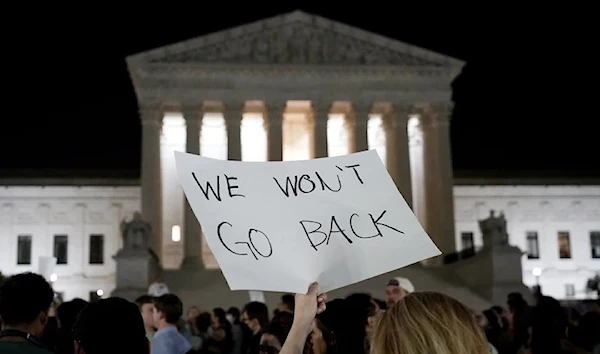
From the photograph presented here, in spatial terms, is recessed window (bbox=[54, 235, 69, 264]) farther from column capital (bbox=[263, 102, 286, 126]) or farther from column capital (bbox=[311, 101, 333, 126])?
column capital (bbox=[311, 101, 333, 126])

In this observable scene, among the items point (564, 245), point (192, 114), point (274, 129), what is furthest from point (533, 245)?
point (192, 114)

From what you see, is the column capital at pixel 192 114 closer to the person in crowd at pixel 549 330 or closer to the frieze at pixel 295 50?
the frieze at pixel 295 50

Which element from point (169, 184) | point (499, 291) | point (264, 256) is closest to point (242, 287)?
point (264, 256)

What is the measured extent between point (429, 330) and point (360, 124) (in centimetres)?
4752

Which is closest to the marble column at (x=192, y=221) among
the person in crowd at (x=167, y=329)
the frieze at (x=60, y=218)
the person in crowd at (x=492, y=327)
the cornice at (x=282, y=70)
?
the cornice at (x=282, y=70)

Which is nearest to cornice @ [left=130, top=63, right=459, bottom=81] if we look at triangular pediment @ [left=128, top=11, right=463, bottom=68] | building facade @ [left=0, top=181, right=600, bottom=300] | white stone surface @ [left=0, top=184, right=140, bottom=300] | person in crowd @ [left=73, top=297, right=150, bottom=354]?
triangular pediment @ [left=128, top=11, right=463, bottom=68]

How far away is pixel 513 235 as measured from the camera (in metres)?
64.2

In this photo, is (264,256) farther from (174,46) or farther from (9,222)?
(9,222)

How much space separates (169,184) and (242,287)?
51.2m

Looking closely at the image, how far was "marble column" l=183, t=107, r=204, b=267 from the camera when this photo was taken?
156 ft

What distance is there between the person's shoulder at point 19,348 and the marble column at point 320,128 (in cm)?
4505

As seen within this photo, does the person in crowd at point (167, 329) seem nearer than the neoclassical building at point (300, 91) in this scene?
Yes

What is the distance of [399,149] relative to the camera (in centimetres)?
4981

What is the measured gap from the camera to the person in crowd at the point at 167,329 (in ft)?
26.8
